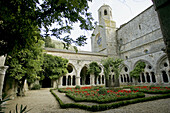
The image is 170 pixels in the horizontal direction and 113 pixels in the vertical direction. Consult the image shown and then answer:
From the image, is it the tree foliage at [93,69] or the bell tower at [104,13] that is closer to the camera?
the tree foliage at [93,69]

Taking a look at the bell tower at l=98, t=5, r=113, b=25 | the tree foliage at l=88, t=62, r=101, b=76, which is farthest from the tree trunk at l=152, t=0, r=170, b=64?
the bell tower at l=98, t=5, r=113, b=25

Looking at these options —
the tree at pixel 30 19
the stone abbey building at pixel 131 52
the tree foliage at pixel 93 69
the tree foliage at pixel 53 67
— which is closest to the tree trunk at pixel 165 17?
the tree at pixel 30 19

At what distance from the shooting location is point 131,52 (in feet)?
69.3

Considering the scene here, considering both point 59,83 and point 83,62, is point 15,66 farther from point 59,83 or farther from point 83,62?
point 83,62

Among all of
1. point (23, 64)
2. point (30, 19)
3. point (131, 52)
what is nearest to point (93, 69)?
point (131, 52)

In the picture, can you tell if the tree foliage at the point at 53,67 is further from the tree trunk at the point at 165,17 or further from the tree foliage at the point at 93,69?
the tree trunk at the point at 165,17

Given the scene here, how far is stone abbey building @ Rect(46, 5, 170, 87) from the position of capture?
14.6 meters

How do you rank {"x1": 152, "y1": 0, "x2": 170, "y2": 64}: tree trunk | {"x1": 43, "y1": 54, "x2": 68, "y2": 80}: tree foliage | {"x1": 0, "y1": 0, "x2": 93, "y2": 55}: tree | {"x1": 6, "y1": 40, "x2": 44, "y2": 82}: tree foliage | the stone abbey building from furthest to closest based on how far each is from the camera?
{"x1": 43, "y1": 54, "x2": 68, "y2": 80}: tree foliage, the stone abbey building, {"x1": 6, "y1": 40, "x2": 44, "y2": 82}: tree foliage, {"x1": 0, "y1": 0, "x2": 93, "y2": 55}: tree, {"x1": 152, "y1": 0, "x2": 170, "y2": 64}: tree trunk

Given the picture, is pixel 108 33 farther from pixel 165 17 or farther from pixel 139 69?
pixel 165 17

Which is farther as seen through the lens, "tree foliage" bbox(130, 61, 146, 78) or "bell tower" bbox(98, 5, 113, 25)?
"bell tower" bbox(98, 5, 113, 25)

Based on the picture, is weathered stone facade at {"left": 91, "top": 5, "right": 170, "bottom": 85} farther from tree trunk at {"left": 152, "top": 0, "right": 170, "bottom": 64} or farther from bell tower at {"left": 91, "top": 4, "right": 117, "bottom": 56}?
tree trunk at {"left": 152, "top": 0, "right": 170, "bottom": 64}

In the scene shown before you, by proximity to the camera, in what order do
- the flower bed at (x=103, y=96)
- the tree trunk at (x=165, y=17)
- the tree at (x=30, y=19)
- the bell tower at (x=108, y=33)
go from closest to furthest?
the tree trunk at (x=165, y=17), the tree at (x=30, y=19), the flower bed at (x=103, y=96), the bell tower at (x=108, y=33)

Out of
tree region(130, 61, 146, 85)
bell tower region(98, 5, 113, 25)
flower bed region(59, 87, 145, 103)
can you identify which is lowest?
flower bed region(59, 87, 145, 103)

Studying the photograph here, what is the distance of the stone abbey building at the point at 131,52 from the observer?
48.1ft
